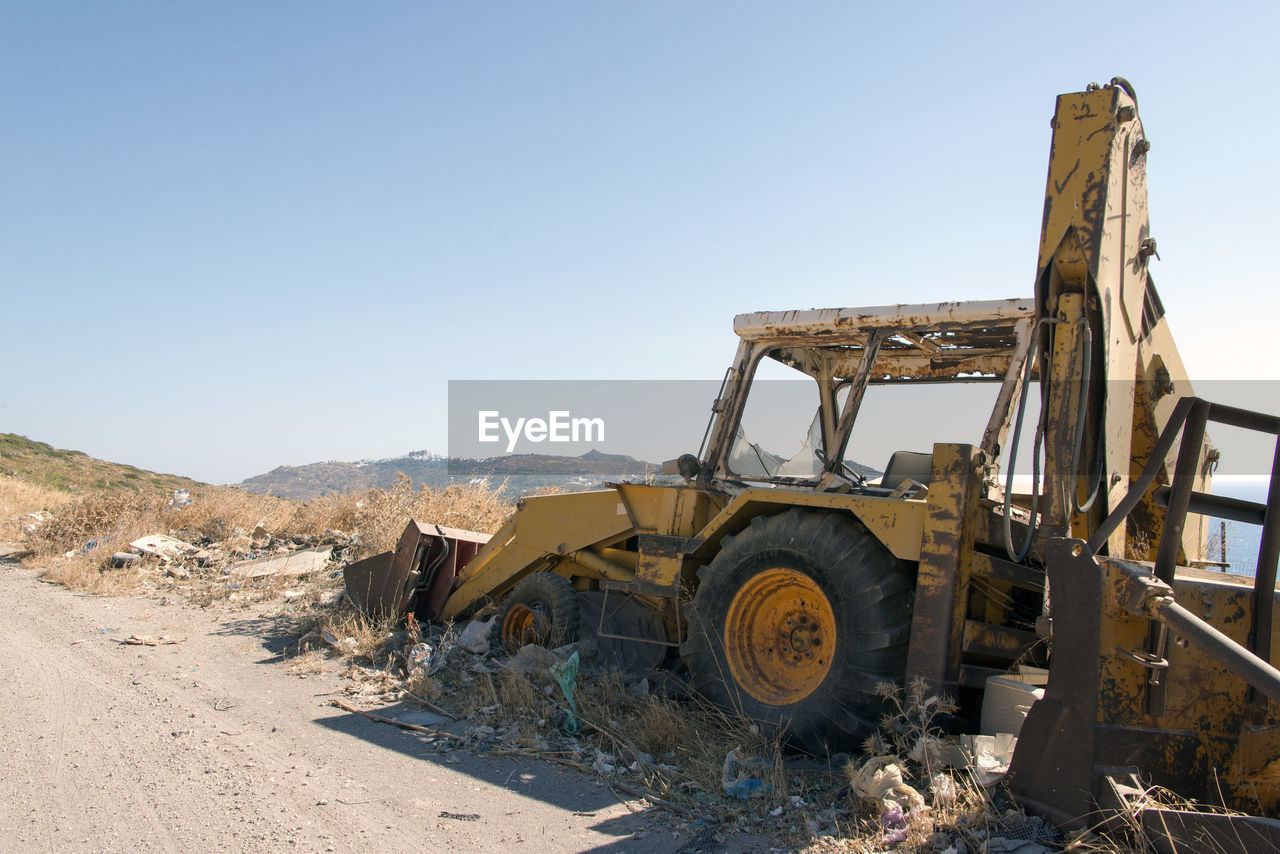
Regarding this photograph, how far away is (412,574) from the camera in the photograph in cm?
739

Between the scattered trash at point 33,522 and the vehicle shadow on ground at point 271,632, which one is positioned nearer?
the vehicle shadow on ground at point 271,632

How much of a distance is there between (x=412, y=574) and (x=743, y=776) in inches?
167

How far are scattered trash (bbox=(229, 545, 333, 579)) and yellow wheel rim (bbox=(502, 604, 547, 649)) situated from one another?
15.7ft

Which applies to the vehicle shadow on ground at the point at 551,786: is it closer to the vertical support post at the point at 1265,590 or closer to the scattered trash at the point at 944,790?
the scattered trash at the point at 944,790

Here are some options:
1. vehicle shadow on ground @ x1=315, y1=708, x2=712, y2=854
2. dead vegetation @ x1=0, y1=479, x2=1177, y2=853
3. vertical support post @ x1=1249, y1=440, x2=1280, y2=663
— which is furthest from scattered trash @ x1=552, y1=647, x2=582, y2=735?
vertical support post @ x1=1249, y1=440, x2=1280, y2=663

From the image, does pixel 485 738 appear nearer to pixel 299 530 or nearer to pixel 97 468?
pixel 299 530

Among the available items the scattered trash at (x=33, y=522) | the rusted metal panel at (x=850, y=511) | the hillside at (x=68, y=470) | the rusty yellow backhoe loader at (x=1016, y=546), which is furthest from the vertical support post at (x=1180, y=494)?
the hillside at (x=68, y=470)

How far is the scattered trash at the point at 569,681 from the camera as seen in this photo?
4.98 m

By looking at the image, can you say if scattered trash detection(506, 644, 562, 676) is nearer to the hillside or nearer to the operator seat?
the operator seat

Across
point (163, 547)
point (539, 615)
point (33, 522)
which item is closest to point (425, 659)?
point (539, 615)

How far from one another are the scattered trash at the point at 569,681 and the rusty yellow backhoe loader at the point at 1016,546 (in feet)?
1.75

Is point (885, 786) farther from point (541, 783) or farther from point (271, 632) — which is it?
point (271, 632)

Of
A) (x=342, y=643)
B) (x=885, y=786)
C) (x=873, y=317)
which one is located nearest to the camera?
(x=885, y=786)

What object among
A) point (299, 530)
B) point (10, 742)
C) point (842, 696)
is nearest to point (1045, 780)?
point (842, 696)
